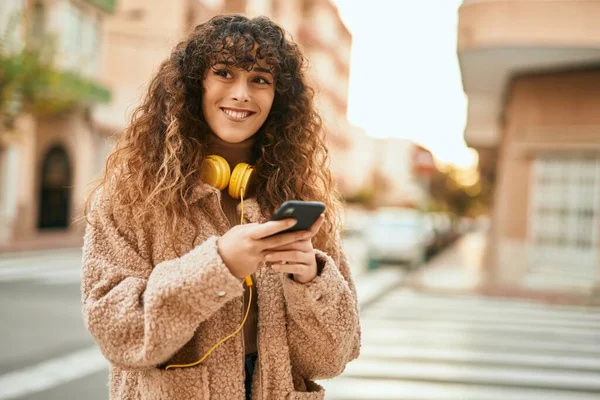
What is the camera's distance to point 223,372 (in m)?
1.62

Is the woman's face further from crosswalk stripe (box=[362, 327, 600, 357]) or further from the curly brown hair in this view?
crosswalk stripe (box=[362, 327, 600, 357])

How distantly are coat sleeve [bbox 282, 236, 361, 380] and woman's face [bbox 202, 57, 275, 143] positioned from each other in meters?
0.40

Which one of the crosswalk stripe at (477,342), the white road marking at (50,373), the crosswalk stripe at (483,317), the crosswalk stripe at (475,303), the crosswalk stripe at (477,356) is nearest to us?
the white road marking at (50,373)

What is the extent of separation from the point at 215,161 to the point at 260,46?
0.33 meters

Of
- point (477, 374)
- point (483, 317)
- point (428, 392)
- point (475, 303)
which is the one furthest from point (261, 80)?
point (475, 303)

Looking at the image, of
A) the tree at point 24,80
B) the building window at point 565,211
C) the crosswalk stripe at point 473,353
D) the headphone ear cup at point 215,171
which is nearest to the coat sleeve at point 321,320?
the headphone ear cup at point 215,171

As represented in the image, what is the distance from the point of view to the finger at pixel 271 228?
1.41m

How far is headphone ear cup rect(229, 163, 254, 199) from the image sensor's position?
1755 mm

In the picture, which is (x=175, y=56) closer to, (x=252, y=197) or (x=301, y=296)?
(x=252, y=197)

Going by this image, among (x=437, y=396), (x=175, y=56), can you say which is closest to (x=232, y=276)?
(x=175, y=56)

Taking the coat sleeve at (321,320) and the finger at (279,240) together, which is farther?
the coat sleeve at (321,320)

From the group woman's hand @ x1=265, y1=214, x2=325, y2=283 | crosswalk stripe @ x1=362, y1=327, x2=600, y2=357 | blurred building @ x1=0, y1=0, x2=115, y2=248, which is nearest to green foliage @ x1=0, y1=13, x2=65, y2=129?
blurred building @ x1=0, y1=0, x2=115, y2=248

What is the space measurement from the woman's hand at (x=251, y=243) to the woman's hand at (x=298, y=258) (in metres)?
0.02

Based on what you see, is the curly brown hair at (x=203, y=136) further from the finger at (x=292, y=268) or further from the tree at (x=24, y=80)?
the tree at (x=24, y=80)
